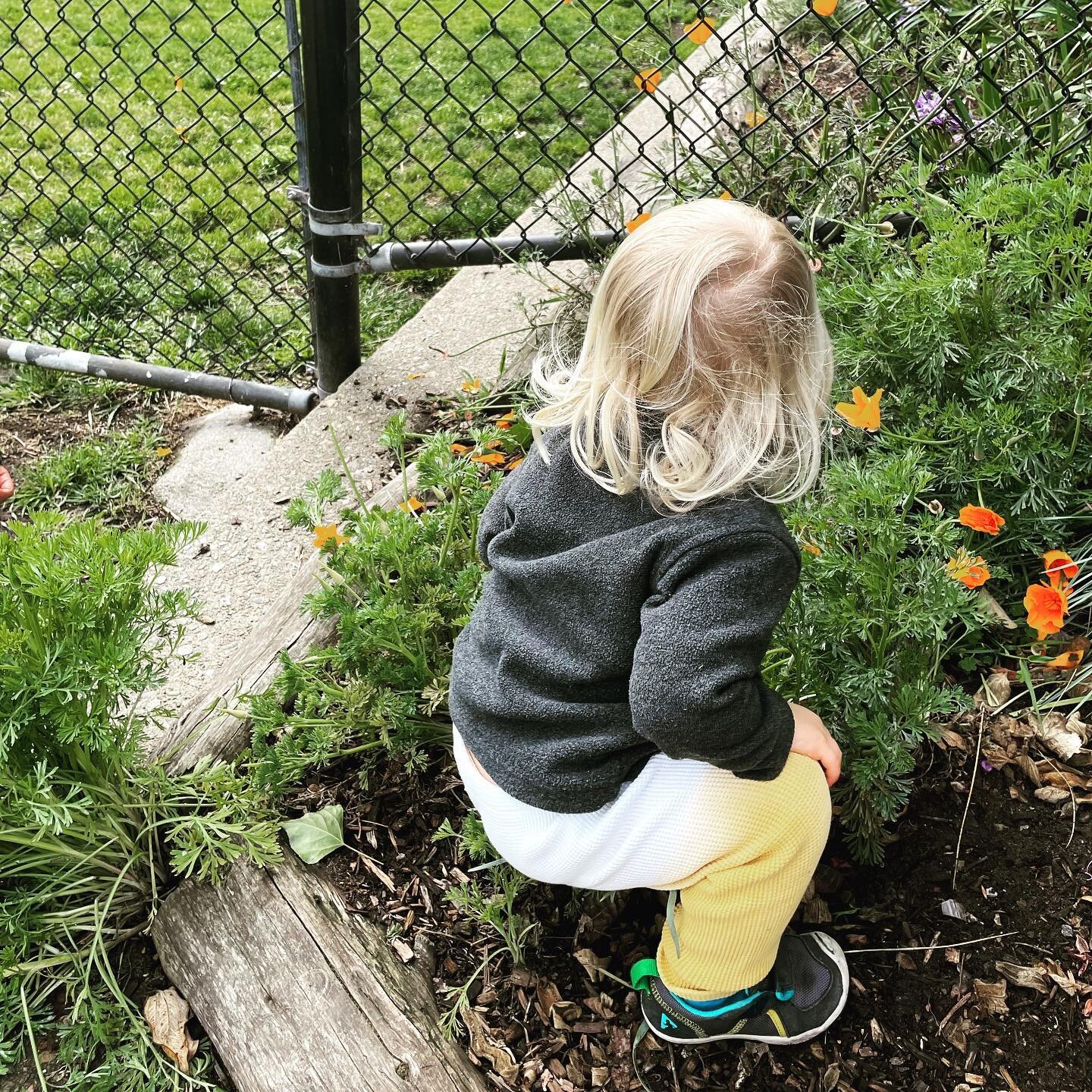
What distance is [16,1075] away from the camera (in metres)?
1.90

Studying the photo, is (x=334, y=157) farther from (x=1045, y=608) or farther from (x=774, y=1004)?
(x=774, y=1004)

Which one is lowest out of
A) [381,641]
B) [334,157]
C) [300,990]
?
[300,990]

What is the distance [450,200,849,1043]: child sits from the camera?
1428mm

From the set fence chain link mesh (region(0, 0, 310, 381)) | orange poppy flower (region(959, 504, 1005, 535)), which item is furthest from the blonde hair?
fence chain link mesh (region(0, 0, 310, 381))

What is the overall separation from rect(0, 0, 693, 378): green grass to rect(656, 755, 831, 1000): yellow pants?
2.41 metres

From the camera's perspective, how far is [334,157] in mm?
2969

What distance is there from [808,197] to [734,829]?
2.24m

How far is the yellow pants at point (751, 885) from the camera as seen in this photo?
1.63m

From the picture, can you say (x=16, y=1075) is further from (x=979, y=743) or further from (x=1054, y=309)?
(x=1054, y=309)

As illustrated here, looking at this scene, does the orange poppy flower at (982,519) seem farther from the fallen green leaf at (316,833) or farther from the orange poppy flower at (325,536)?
the fallen green leaf at (316,833)

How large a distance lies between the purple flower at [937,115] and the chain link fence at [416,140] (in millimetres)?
15

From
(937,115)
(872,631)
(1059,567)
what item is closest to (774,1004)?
(872,631)

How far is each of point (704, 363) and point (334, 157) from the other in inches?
75.4

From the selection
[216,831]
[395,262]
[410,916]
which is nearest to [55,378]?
[395,262]
